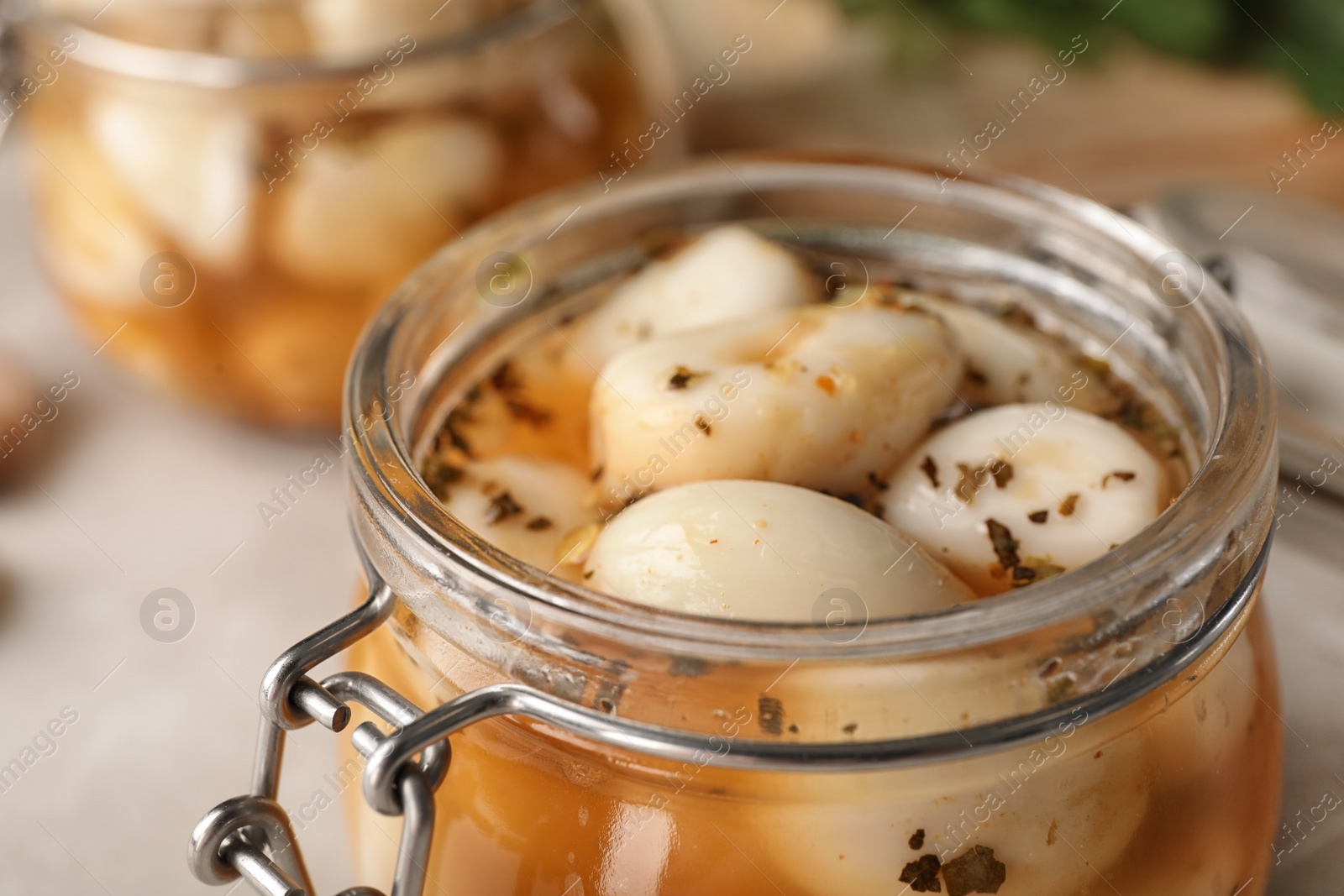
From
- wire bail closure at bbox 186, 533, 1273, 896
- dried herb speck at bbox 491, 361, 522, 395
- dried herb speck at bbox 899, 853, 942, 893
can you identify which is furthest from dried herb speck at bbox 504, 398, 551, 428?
dried herb speck at bbox 899, 853, 942, 893

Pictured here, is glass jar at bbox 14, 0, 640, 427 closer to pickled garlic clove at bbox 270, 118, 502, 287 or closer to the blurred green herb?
pickled garlic clove at bbox 270, 118, 502, 287

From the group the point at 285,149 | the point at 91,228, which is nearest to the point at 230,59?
the point at 285,149

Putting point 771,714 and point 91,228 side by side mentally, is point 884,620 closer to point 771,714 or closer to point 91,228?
point 771,714

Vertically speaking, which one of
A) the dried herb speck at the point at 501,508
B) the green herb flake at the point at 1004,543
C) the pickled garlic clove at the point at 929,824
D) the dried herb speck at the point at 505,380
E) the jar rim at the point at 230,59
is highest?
the jar rim at the point at 230,59

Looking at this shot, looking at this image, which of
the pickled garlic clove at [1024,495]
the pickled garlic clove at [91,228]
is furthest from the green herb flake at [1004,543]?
the pickled garlic clove at [91,228]

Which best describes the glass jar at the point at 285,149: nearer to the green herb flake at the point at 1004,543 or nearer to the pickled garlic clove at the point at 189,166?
the pickled garlic clove at the point at 189,166

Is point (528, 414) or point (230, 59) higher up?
point (230, 59)
